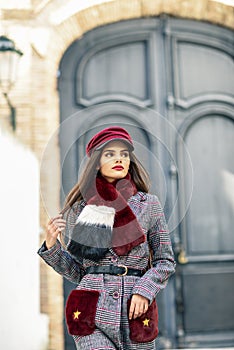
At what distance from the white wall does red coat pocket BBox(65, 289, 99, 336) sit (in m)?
2.27

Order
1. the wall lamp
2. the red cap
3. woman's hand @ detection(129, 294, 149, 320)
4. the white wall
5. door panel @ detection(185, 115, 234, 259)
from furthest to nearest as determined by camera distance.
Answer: door panel @ detection(185, 115, 234, 259) → the wall lamp → the white wall → the red cap → woman's hand @ detection(129, 294, 149, 320)

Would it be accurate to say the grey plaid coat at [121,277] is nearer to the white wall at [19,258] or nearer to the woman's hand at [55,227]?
the woman's hand at [55,227]

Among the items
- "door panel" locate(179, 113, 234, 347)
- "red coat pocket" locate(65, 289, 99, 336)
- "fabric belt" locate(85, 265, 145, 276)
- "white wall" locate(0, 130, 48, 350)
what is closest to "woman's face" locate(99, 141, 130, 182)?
"fabric belt" locate(85, 265, 145, 276)

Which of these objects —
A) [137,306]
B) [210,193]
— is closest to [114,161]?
[137,306]

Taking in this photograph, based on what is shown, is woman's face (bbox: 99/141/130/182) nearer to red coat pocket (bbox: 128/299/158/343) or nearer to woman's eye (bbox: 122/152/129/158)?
woman's eye (bbox: 122/152/129/158)

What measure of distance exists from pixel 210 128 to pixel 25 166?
6.10 ft

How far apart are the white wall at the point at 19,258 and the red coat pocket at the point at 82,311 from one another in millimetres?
2268

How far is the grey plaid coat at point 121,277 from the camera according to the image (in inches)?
94.3

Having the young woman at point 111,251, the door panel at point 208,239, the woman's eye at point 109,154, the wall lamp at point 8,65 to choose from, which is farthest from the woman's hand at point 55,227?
the door panel at point 208,239

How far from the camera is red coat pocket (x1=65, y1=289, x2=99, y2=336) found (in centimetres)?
240

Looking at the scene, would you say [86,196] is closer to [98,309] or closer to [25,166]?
[98,309]

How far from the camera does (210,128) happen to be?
17.5ft

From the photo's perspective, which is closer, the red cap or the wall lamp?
the red cap

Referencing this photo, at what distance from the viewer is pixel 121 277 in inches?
97.3
